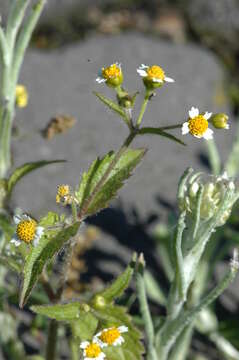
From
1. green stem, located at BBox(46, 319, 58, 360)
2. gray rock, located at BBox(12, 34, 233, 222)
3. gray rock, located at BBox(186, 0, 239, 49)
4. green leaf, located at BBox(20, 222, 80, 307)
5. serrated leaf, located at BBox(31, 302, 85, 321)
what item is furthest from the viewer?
gray rock, located at BBox(186, 0, 239, 49)

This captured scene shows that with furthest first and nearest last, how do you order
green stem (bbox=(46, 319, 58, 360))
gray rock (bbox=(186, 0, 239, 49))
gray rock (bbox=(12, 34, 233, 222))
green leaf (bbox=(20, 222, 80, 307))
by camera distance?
gray rock (bbox=(186, 0, 239, 49)) < gray rock (bbox=(12, 34, 233, 222)) < green stem (bbox=(46, 319, 58, 360)) < green leaf (bbox=(20, 222, 80, 307))

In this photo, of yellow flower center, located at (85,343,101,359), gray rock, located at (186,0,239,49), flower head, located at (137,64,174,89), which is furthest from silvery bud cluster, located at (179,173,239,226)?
gray rock, located at (186,0,239,49)

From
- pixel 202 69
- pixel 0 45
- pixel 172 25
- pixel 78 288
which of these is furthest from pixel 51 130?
pixel 172 25

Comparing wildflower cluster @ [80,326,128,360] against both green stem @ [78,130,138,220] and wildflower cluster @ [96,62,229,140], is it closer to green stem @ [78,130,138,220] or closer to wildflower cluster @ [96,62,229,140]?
green stem @ [78,130,138,220]

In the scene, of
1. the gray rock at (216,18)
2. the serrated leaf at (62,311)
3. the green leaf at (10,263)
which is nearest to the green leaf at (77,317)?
the serrated leaf at (62,311)

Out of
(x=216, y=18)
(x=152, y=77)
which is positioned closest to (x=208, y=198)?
(x=152, y=77)

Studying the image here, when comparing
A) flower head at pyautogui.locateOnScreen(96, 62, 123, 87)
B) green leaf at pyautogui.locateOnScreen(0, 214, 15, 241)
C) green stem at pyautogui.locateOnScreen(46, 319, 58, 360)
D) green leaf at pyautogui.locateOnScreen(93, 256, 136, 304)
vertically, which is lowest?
green stem at pyautogui.locateOnScreen(46, 319, 58, 360)

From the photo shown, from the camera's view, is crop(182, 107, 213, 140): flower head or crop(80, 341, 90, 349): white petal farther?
crop(80, 341, 90, 349): white petal
